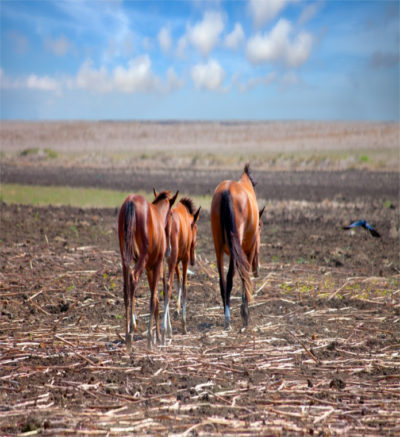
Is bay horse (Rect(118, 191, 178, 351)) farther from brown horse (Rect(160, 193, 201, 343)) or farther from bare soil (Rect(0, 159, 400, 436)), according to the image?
bare soil (Rect(0, 159, 400, 436))

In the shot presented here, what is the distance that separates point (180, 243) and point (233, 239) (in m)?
0.81

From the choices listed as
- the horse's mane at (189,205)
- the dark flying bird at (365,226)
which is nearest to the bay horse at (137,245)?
the horse's mane at (189,205)

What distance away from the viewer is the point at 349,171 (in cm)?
3938

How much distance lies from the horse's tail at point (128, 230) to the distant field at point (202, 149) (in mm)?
36291

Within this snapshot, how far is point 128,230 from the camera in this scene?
6.64m

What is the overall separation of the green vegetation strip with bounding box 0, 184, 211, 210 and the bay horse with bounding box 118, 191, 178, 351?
14139 mm

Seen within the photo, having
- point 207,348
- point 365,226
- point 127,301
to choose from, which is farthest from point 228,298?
point 365,226

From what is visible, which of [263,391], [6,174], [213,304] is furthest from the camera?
[6,174]

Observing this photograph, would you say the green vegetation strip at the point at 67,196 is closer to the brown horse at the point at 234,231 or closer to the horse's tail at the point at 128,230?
the brown horse at the point at 234,231

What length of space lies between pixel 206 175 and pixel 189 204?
28.5 metres

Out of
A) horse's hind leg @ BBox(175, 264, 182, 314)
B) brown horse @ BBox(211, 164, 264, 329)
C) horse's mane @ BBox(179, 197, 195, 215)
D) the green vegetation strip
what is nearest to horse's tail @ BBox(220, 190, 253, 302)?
brown horse @ BBox(211, 164, 264, 329)

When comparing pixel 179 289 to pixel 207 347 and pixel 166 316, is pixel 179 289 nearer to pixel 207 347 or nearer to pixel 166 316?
pixel 166 316

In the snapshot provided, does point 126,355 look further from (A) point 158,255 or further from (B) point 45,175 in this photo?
(B) point 45,175

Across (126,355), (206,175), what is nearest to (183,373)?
(126,355)
